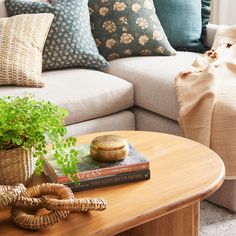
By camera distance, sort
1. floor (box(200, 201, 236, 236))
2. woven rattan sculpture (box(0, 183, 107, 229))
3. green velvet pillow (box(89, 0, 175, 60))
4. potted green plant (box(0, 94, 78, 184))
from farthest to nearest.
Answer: green velvet pillow (box(89, 0, 175, 60)), floor (box(200, 201, 236, 236)), potted green plant (box(0, 94, 78, 184)), woven rattan sculpture (box(0, 183, 107, 229))

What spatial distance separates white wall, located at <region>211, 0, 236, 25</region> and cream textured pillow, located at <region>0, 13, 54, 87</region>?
1.67 metres

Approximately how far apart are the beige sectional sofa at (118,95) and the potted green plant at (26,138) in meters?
0.76

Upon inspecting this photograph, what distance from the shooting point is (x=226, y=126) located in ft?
6.18

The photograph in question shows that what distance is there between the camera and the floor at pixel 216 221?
1804 mm

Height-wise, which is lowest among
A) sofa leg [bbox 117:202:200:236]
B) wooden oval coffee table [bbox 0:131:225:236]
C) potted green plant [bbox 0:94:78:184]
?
sofa leg [bbox 117:202:200:236]

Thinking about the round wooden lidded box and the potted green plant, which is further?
the round wooden lidded box

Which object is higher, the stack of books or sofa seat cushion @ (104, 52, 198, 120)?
the stack of books

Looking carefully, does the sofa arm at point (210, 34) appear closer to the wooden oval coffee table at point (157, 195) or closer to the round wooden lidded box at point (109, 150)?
the wooden oval coffee table at point (157, 195)

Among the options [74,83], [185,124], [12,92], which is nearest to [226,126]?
[185,124]

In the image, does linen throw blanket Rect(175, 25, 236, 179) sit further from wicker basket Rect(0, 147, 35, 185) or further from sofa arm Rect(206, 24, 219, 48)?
wicker basket Rect(0, 147, 35, 185)

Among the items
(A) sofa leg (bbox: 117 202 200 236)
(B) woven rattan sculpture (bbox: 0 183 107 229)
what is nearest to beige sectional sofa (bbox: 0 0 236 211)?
(A) sofa leg (bbox: 117 202 200 236)

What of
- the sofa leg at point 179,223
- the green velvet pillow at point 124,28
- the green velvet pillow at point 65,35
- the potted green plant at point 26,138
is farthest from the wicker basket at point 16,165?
the green velvet pillow at point 124,28

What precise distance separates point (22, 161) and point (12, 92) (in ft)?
2.71

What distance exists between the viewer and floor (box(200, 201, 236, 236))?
1.80 m
